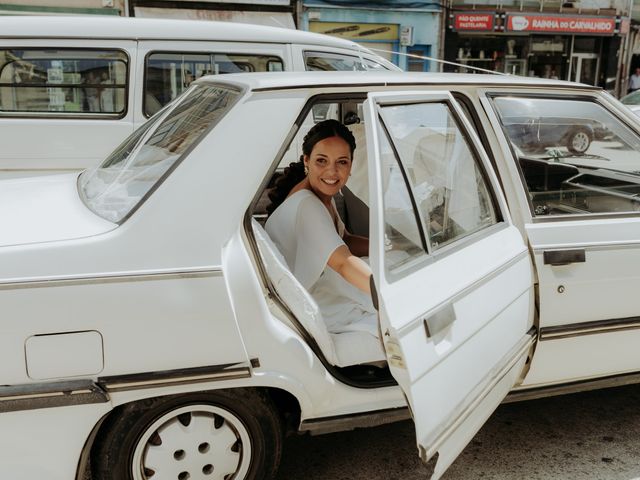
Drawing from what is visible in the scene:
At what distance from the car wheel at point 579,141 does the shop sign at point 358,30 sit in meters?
14.6

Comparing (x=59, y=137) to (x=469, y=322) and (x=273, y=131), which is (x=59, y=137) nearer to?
(x=273, y=131)

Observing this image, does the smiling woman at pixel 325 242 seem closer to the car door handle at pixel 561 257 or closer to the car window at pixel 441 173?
the car window at pixel 441 173

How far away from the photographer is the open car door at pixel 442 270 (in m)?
1.95

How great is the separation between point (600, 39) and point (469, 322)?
72.1ft

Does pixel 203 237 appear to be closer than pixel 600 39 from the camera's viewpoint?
Yes

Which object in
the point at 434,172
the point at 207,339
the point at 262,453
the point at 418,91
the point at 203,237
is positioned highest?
the point at 418,91

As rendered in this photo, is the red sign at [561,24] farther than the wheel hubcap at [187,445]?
Yes

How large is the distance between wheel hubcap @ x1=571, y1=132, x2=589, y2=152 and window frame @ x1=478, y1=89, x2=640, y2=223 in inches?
8.2

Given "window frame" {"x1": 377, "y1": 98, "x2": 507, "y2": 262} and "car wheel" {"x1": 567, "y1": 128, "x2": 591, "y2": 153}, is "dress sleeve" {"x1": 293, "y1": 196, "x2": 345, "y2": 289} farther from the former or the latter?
"car wheel" {"x1": 567, "y1": 128, "x2": 591, "y2": 153}

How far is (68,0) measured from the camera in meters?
14.4

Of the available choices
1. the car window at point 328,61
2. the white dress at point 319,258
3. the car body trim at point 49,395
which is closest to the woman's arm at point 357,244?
the white dress at point 319,258

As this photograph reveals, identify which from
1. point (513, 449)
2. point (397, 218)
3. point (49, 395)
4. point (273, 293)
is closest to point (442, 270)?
point (397, 218)

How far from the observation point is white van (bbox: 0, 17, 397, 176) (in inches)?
222

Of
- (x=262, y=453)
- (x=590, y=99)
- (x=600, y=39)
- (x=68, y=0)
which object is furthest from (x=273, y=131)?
(x=600, y=39)
